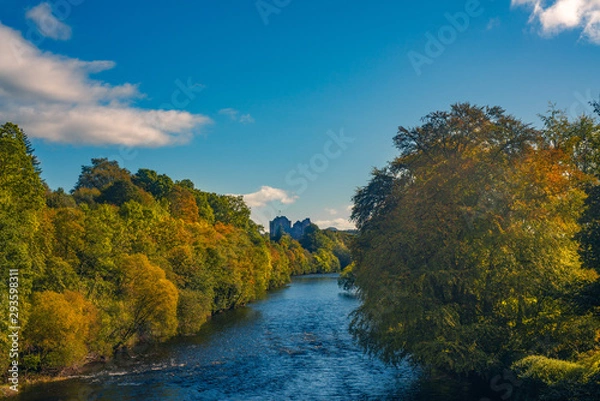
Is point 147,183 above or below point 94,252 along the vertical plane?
above

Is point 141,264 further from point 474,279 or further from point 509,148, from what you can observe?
point 509,148

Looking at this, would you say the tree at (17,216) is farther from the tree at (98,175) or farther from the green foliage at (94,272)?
the tree at (98,175)

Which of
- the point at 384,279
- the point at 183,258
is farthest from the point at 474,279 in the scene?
the point at 183,258

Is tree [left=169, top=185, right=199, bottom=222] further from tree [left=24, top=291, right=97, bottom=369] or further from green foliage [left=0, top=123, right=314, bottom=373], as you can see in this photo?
tree [left=24, top=291, right=97, bottom=369]

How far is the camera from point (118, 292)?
42.2 m

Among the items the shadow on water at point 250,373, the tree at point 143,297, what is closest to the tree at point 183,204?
the shadow on water at point 250,373

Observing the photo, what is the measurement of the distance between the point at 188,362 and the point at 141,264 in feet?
36.4

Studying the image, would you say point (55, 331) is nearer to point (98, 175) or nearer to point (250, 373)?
point (250, 373)

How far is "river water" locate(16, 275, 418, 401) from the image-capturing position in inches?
1135

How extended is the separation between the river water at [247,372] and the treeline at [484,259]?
5.10 meters

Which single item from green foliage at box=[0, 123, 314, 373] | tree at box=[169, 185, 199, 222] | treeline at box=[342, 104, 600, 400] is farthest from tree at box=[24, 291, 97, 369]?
tree at box=[169, 185, 199, 222]

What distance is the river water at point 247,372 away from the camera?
28828 mm

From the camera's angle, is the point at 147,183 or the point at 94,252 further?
the point at 147,183

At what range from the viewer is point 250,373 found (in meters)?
34.8
